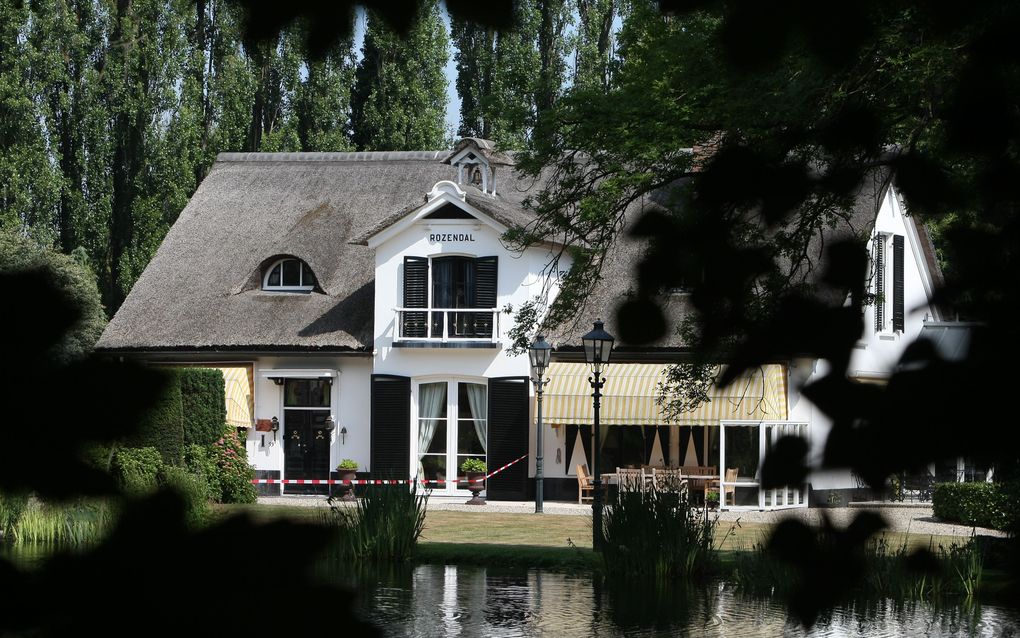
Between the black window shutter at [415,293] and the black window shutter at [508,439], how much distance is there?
89.9 inches

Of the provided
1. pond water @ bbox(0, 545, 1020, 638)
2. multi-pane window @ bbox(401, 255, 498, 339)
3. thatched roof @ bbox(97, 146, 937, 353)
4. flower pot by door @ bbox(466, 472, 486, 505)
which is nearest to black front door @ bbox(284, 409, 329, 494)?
thatched roof @ bbox(97, 146, 937, 353)

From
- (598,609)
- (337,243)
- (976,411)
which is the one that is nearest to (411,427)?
(337,243)

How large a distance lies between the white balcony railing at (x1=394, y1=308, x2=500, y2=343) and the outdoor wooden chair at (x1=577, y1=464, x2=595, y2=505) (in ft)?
11.0

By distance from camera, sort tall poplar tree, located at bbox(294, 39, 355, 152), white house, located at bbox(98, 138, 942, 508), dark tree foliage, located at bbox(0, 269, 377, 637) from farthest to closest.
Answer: tall poplar tree, located at bbox(294, 39, 355, 152) → white house, located at bbox(98, 138, 942, 508) → dark tree foliage, located at bbox(0, 269, 377, 637)

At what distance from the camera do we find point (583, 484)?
28.3m

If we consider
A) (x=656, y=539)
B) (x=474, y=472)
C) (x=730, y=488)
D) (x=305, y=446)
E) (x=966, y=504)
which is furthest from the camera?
(x=305, y=446)

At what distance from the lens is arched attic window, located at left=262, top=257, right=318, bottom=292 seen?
107ft

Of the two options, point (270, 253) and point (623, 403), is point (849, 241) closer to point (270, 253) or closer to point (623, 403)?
point (623, 403)

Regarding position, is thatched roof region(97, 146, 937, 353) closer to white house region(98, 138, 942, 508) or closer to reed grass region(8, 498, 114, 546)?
white house region(98, 138, 942, 508)

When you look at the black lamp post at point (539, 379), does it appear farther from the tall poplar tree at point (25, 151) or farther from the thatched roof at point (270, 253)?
the tall poplar tree at point (25, 151)

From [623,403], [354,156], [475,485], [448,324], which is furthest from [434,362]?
[354,156]

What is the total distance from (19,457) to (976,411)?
4.92ft

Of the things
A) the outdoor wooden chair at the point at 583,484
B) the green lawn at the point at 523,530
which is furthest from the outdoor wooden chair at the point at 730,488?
the outdoor wooden chair at the point at 583,484

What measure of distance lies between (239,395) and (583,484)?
26.1 feet
